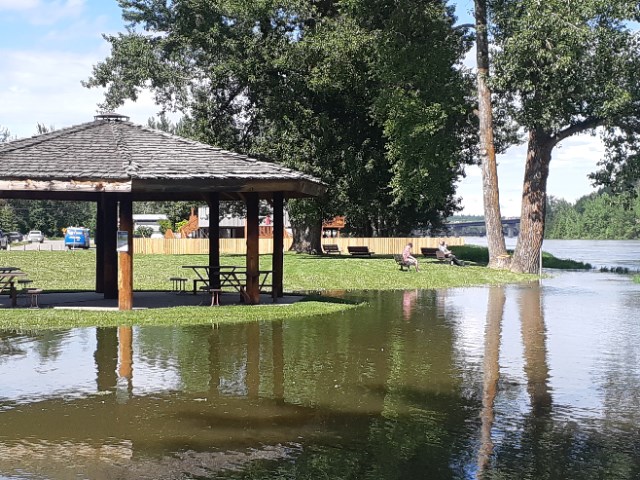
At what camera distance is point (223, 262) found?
127 feet

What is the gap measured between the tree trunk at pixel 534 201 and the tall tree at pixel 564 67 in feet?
0.15

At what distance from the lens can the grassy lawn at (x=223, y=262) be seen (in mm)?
17172

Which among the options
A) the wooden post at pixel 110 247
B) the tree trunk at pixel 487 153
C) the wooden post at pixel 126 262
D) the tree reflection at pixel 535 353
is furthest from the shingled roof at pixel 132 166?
the tree trunk at pixel 487 153

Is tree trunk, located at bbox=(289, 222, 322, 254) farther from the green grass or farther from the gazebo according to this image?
the gazebo

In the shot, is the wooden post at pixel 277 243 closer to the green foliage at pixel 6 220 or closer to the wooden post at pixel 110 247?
the wooden post at pixel 110 247

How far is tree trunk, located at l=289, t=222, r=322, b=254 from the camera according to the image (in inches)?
1907

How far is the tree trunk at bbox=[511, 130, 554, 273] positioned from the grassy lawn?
7.85 feet

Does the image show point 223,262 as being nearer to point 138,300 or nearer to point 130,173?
point 138,300

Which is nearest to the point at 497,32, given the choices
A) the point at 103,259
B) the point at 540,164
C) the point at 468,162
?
the point at 540,164

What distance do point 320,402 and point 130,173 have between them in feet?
31.0

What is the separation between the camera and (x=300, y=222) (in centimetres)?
4838

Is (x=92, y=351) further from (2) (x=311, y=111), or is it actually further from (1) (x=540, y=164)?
(2) (x=311, y=111)

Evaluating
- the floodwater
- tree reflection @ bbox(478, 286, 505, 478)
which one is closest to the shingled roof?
the floodwater

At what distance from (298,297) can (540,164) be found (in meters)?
17.2
